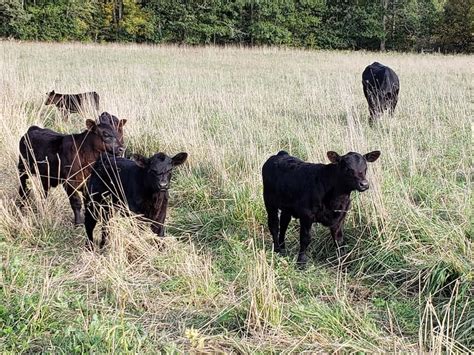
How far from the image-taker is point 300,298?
3.96 metres

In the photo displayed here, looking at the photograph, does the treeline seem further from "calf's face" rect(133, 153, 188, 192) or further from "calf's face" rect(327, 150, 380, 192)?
"calf's face" rect(327, 150, 380, 192)

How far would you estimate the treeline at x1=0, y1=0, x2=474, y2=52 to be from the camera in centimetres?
3944

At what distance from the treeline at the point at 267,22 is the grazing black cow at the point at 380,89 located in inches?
1234

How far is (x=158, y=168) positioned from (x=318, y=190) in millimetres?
1428

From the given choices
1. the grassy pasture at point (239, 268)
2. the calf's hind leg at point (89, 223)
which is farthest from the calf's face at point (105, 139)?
the calf's hind leg at point (89, 223)

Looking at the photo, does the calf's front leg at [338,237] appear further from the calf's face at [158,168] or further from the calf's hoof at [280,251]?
the calf's face at [158,168]

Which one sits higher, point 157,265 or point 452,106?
point 452,106

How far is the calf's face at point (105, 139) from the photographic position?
609 centimetres

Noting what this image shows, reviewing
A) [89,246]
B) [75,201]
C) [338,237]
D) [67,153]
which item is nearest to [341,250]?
[338,237]

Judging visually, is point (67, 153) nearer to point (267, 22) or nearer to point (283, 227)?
point (283, 227)

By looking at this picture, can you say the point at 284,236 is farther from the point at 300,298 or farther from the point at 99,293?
the point at 99,293

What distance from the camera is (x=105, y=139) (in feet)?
20.0

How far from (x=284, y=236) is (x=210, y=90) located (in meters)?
9.37

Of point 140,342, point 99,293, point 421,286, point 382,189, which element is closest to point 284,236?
point 382,189
